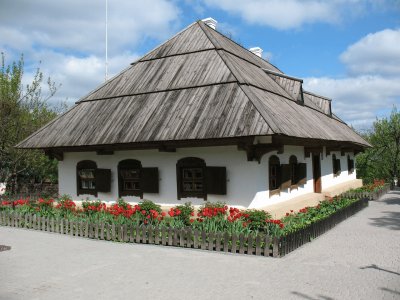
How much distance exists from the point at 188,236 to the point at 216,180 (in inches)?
108

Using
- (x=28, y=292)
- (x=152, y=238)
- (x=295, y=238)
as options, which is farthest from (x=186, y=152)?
(x=28, y=292)

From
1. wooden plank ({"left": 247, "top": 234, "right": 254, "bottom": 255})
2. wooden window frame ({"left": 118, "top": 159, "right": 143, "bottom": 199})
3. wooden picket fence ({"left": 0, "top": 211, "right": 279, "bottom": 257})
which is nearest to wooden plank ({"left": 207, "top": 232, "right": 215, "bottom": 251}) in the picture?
wooden picket fence ({"left": 0, "top": 211, "right": 279, "bottom": 257})

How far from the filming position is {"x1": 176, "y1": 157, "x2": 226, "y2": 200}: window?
1181cm

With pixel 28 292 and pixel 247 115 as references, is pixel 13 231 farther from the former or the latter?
pixel 247 115

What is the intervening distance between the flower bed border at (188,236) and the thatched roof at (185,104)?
2759 millimetres

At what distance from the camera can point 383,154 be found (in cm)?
3100

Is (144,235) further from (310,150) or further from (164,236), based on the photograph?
(310,150)

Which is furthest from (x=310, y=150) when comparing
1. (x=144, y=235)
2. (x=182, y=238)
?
(x=144, y=235)

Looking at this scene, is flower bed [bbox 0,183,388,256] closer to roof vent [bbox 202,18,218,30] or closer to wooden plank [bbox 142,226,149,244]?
wooden plank [bbox 142,226,149,244]

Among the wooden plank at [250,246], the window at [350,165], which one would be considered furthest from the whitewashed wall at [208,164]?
the window at [350,165]

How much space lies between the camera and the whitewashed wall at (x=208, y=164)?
1163 centimetres

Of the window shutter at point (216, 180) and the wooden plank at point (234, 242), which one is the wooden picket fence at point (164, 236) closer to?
the wooden plank at point (234, 242)

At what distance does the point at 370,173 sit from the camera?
31.7m

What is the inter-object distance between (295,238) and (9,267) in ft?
21.2
